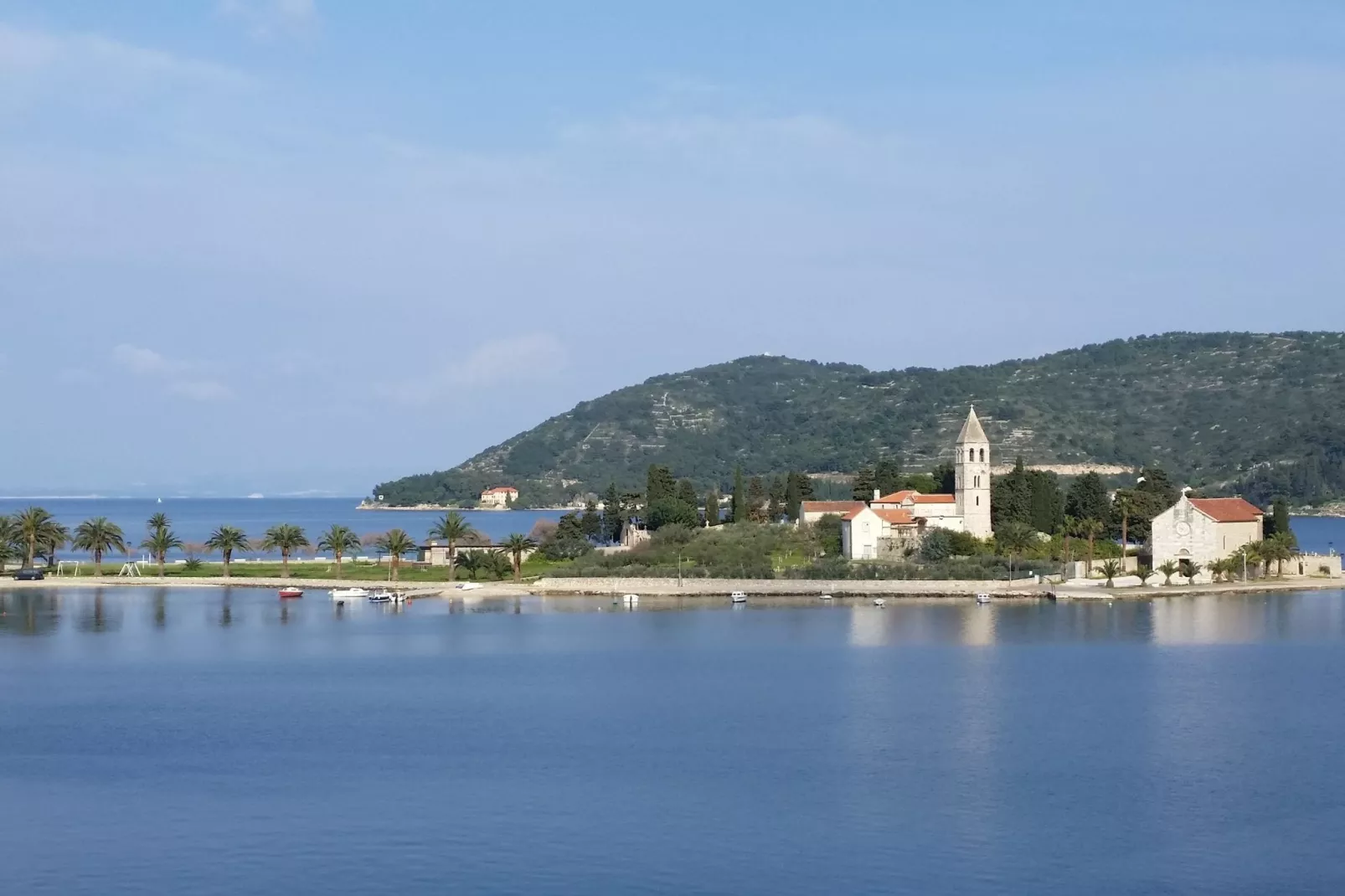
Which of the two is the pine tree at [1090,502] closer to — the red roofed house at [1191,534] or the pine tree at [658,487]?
the red roofed house at [1191,534]

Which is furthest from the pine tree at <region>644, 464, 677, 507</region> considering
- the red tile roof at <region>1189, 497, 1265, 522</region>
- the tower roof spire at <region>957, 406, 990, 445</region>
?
the red tile roof at <region>1189, 497, 1265, 522</region>

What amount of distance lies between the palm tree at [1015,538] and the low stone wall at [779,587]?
168 inches

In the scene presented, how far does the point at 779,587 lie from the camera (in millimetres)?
79375

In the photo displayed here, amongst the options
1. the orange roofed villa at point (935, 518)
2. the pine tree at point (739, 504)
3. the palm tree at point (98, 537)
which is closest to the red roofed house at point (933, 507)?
the orange roofed villa at point (935, 518)

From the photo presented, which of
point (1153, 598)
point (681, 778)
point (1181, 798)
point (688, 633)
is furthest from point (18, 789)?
point (1153, 598)

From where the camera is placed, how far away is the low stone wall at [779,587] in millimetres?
77500

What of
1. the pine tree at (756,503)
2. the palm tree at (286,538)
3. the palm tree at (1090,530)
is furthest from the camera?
the pine tree at (756,503)

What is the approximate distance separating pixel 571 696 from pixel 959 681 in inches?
474

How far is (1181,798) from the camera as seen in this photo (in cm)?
3247

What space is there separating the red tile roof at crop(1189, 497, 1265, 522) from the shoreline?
3.41 m

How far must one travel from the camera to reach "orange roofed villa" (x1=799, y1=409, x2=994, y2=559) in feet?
275

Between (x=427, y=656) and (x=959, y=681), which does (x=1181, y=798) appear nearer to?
(x=959, y=681)

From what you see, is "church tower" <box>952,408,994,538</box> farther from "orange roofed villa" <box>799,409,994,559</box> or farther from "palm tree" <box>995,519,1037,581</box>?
"palm tree" <box>995,519,1037,581</box>

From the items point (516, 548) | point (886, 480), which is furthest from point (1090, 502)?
point (516, 548)
